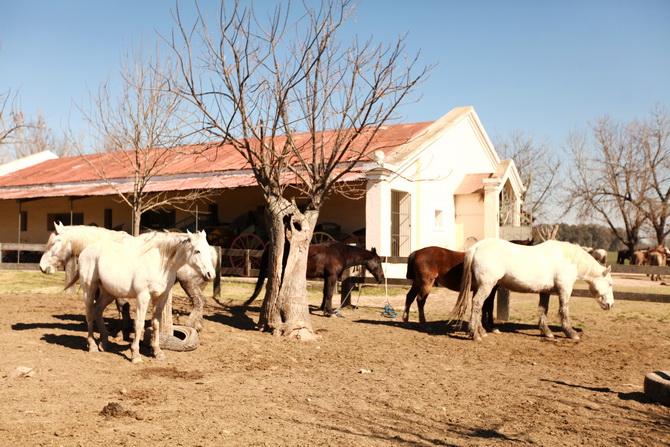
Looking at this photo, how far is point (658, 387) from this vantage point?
526 centimetres

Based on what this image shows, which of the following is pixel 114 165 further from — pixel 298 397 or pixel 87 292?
pixel 298 397

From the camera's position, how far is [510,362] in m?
7.14

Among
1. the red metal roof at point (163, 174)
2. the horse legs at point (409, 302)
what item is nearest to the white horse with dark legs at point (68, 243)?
the horse legs at point (409, 302)

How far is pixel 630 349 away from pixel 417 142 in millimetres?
10755

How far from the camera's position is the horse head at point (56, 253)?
23.1 feet

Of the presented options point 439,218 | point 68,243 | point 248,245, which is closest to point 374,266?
point 68,243

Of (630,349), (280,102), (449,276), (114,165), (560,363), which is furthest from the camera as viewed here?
(114,165)

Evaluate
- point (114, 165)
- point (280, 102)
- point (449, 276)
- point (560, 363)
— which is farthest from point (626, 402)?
point (114, 165)

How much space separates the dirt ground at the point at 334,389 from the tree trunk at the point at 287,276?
428 mm

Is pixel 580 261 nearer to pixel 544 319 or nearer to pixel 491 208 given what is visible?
pixel 544 319

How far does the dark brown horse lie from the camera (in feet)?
35.5

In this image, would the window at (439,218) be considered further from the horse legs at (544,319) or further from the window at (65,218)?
the window at (65,218)

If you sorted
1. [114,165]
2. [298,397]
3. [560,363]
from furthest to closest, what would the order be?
1. [114,165]
2. [560,363]
3. [298,397]

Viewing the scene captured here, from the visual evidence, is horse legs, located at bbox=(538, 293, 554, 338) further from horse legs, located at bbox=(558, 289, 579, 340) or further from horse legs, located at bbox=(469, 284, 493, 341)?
horse legs, located at bbox=(469, 284, 493, 341)
